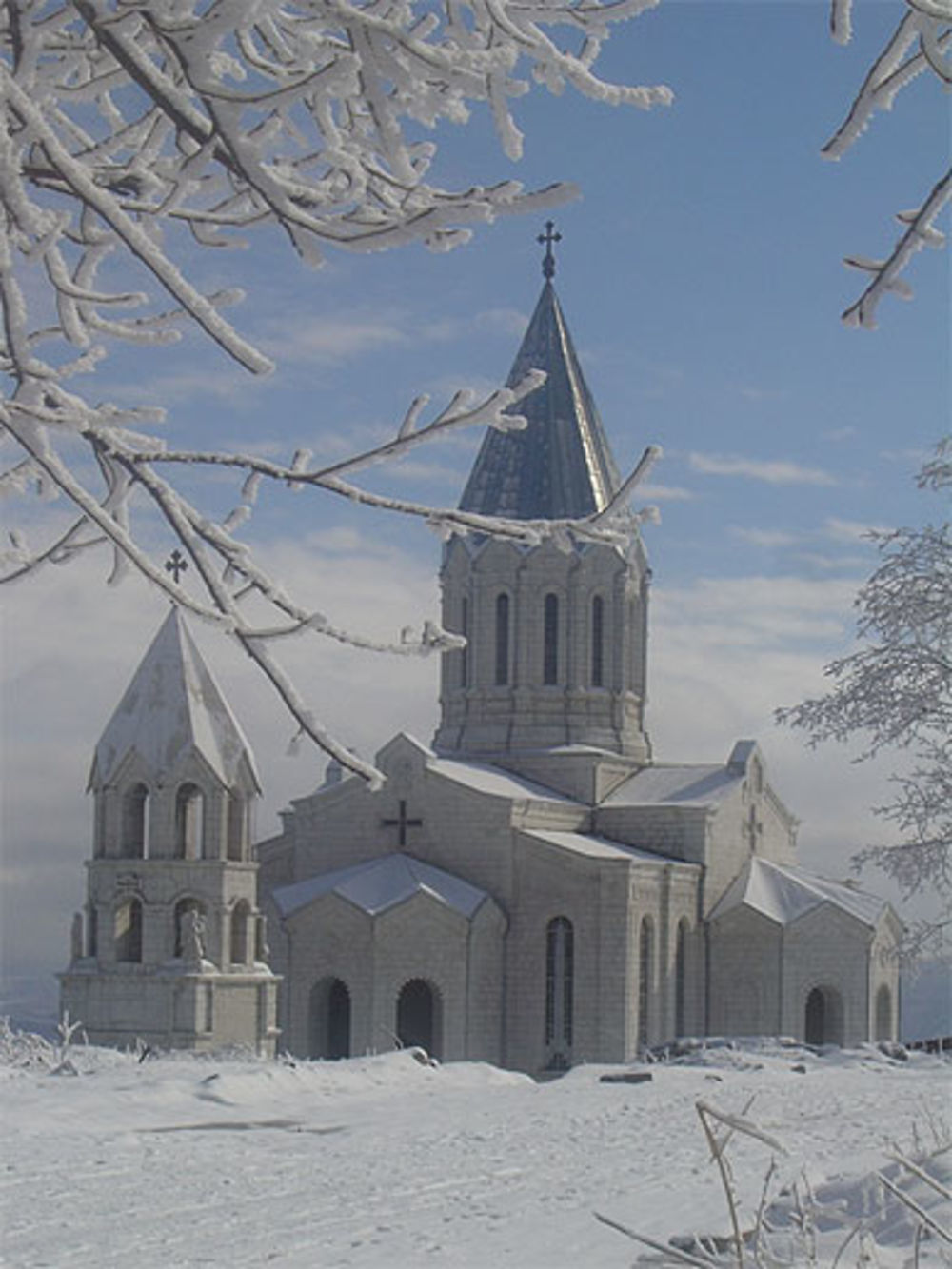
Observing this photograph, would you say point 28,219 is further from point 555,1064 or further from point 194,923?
point 555,1064

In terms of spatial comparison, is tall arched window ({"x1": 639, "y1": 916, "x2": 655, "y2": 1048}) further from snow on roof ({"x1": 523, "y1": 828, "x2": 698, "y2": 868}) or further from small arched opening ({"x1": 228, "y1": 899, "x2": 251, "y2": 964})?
small arched opening ({"x1": 228, "y1": 899, "x2": 251, "y2": 964})

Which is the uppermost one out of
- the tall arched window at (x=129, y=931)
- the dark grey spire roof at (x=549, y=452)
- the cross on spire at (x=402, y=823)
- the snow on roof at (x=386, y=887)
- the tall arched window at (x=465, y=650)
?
the dark grey spire roof at (x=549, y=452)

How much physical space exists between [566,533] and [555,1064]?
2689cm

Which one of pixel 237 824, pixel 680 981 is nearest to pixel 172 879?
pixel 237 824

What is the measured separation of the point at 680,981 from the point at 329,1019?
5.76 meters

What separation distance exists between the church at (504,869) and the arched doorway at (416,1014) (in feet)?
0.17

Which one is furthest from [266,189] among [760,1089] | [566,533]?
[760,1089]

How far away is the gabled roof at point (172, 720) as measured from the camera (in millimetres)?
24938

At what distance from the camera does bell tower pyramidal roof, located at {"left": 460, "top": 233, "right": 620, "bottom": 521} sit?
35.5 meters

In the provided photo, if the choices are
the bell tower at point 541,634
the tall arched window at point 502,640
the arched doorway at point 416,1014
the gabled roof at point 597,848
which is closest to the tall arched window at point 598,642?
the bell tower at point 541,634

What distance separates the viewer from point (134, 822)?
25.8 m

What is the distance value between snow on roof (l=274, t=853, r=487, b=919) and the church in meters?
0.07

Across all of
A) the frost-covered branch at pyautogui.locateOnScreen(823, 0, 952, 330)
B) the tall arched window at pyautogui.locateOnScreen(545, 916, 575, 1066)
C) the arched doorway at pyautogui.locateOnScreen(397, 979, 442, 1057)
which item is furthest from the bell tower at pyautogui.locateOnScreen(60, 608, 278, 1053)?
the frost-covered branch at pyautogui.locateOnScreen(823, 0, 952, 330)

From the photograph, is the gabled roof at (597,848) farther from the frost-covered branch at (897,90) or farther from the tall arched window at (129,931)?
the frost-covered branch at (897,90)
